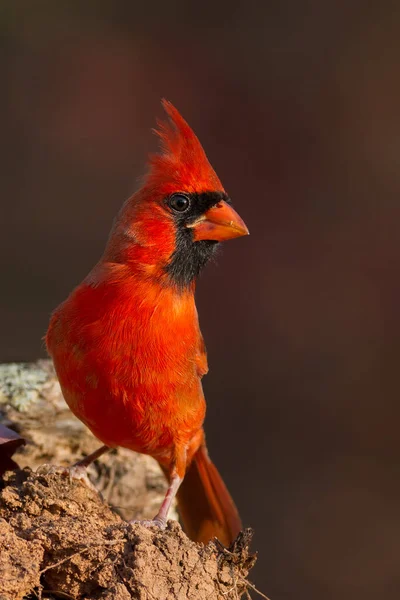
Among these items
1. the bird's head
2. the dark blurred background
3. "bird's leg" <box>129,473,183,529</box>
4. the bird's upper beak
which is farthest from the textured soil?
the dark blurred background

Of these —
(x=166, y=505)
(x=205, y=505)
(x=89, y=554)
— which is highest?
(x=89, y=554)

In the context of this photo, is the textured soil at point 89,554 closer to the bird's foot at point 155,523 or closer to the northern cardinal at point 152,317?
the bird's foot at point 155,523

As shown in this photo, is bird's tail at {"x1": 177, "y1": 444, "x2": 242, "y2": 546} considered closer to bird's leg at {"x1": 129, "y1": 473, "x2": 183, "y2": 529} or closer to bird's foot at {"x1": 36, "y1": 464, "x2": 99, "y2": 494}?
bird's leg at {"x1": 129, "y1": 473, "x2": 183, "y2": 529}

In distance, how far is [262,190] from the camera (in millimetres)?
6672

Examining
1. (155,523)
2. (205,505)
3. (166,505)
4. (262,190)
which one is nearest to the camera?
(155,523)

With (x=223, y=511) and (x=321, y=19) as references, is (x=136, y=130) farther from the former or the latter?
(x=223, y=511)

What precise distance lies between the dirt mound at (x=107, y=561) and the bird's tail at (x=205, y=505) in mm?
989

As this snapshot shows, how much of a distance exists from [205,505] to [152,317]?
33.2 inches

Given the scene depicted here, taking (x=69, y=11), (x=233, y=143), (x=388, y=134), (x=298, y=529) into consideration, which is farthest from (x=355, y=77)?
(x=298, y=529)

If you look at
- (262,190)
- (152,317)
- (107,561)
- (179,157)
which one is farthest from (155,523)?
(262,190)

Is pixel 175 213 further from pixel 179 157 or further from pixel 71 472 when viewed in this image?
pixel 71 472

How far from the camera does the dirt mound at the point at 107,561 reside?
7.20ft

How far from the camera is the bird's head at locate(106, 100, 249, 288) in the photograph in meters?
3.02

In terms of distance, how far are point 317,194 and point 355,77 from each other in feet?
2.89
